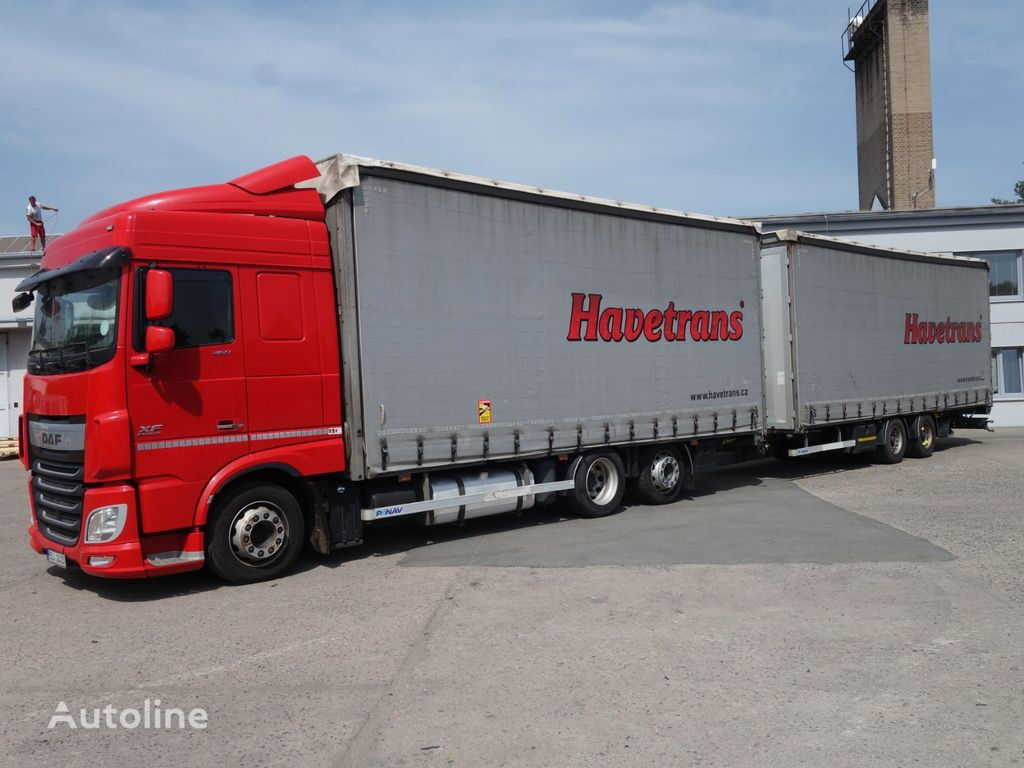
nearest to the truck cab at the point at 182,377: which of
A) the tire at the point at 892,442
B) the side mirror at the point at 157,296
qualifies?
the side mirror at the point at 157,296

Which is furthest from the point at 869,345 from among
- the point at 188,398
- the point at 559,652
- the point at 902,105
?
the point at 902,105

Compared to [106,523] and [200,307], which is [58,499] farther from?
[200,307]

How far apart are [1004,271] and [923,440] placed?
1083 cm

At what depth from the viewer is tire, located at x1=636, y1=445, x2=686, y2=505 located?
11055 mm

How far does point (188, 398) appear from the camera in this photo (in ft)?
23.0

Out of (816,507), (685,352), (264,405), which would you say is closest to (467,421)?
(264,405)

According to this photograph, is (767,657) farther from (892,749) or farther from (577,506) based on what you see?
(577,506)

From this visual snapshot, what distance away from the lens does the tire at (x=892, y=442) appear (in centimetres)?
1557

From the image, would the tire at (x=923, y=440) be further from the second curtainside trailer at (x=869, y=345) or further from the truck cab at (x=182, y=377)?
the truck cab at (x=182, y=377)

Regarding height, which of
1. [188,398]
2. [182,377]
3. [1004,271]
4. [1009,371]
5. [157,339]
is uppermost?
[1004,271]

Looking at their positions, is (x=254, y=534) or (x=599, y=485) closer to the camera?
(x=254, y=534)

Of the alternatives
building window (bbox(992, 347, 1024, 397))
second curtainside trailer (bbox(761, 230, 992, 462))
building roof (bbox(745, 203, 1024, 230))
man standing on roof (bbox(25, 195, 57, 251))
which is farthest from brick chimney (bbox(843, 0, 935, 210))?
man standing on roof (bbox(25, 195, 57, 251))

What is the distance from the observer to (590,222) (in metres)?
10.1

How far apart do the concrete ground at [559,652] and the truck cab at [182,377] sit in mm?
708
